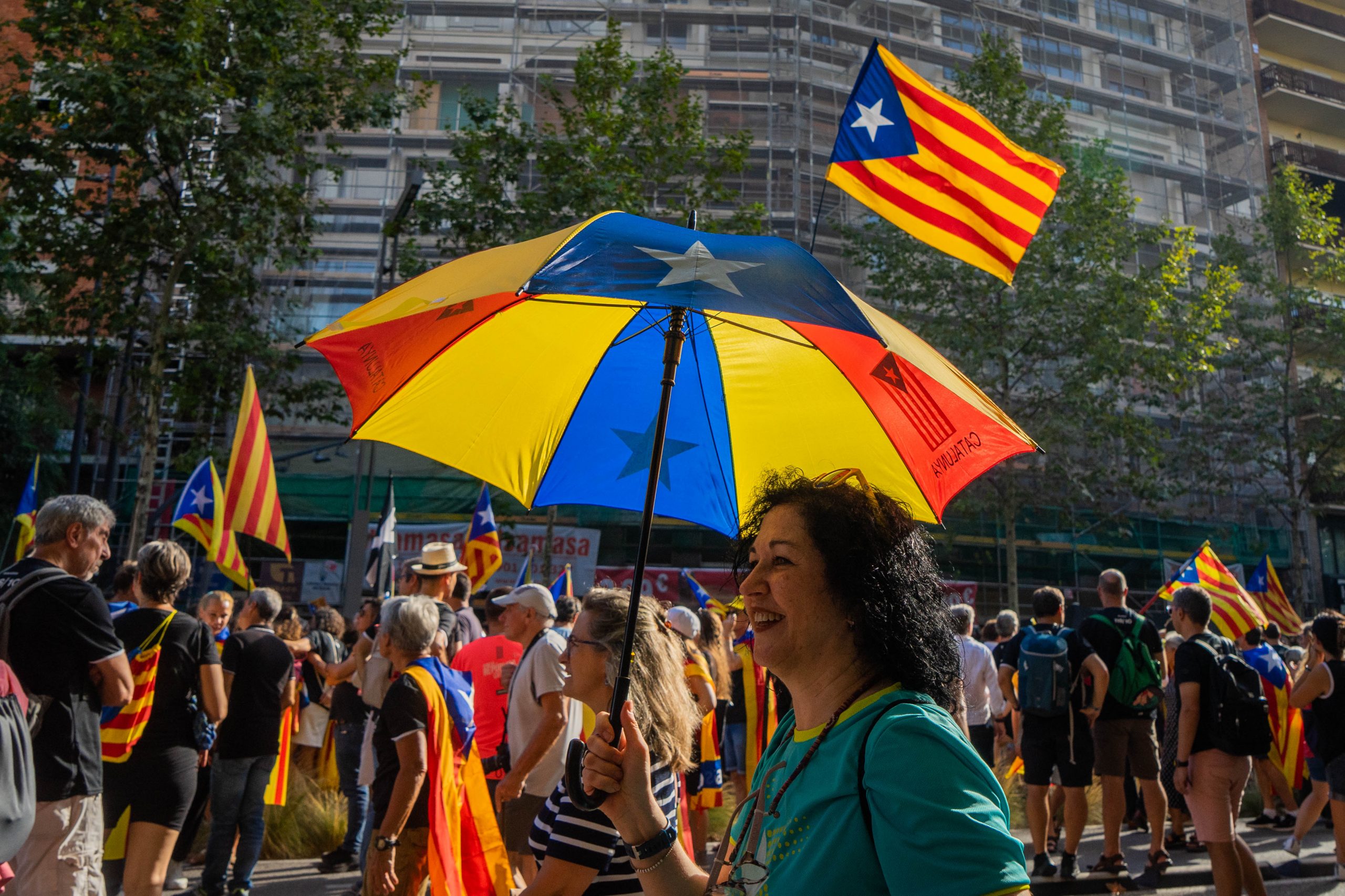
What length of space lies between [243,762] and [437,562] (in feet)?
5.94

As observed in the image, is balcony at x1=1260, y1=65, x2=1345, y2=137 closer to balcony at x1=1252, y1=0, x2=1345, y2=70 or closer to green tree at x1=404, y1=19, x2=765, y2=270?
balcony at x1=1252, y1=0, x2=1345, y2=70

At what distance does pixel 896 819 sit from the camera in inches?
58.4

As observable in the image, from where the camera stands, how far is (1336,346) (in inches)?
1198

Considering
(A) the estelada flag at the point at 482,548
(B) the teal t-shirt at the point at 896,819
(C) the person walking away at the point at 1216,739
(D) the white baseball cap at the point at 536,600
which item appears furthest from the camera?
(A) the estelada flag at the point at 482,548

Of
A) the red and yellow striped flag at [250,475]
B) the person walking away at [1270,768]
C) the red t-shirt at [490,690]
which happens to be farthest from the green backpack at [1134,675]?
the red and yellow striped flag at [250,475]

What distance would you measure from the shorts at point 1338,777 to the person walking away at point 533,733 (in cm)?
523

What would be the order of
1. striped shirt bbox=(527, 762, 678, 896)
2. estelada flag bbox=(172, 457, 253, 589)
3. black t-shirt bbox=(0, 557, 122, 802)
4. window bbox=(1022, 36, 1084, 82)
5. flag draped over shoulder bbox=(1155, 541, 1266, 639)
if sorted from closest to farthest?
1. striped shirt bbox=(527, 762, 678, 896)
2. black t-shirt bbox=(0, 557, 122, 802)
3. estelada flag bbox=(172, 457, 253, 589)
4. flag draped over shoulder bbox=(1155, 541, 1266, 639)
5. window bbox=(1022, 36, 1084, 82)

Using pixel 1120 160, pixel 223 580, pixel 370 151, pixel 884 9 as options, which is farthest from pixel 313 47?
pixel 1120 160

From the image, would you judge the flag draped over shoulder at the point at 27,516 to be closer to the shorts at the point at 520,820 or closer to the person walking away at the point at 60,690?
the person walking away at the point at 60,690

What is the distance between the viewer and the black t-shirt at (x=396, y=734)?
15.7ft

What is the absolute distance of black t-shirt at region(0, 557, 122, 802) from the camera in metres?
3.98

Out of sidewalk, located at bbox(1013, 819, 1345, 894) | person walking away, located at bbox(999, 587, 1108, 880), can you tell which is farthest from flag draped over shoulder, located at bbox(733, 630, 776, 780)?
sidewalk, located at bbox(1013, 819, 1345, 894)

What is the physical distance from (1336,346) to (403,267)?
25.9 meters

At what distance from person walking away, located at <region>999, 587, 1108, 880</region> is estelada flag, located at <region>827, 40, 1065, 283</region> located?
9.10 feet
